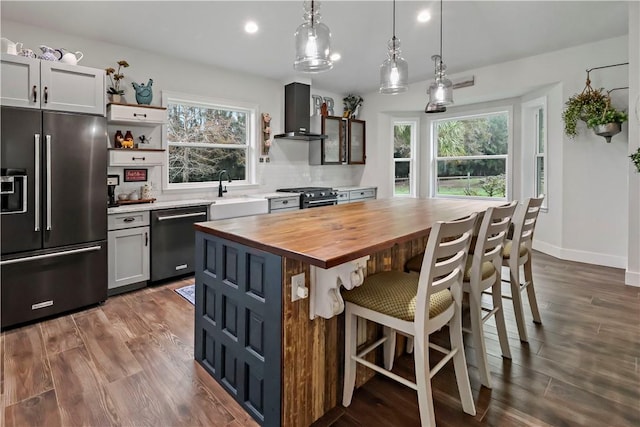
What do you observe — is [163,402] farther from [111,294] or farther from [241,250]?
[111,294]

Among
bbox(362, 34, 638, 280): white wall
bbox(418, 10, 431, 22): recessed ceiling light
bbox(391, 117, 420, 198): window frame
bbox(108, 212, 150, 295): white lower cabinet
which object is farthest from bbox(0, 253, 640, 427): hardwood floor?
bbox(391, 117, 420, 198): window frame

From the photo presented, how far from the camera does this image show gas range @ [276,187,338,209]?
5203mm

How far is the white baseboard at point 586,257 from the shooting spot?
Result: 436cm

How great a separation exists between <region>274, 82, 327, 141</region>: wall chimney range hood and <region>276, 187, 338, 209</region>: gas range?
85cm

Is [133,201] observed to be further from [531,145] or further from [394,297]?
[531,145]

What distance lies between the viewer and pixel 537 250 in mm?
5289

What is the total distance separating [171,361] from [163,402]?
0.42 m

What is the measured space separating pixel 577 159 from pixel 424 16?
8.78 feet

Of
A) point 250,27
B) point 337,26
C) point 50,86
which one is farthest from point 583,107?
point 50,86

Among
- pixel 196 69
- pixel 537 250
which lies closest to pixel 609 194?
pixel 537 250

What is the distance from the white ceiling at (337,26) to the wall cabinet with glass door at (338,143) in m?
1.26

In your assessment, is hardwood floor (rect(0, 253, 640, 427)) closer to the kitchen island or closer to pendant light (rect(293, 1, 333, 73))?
the kitchen island

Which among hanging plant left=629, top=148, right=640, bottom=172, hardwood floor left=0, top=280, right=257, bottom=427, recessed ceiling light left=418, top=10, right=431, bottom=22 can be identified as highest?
recessed ceiling light left=418, top=10, right=431, bottom=22

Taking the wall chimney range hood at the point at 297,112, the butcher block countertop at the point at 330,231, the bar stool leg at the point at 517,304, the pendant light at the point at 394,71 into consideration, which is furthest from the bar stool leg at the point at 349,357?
the wall chimney range hood at the point at 297,112
